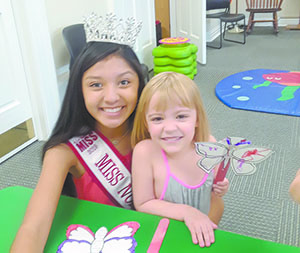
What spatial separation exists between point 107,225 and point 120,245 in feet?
0.22

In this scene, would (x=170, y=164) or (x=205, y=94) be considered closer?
(x=170, y=164)

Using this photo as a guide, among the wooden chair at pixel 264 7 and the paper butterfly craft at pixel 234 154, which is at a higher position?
the paper butterfly craft at pixel 234 154

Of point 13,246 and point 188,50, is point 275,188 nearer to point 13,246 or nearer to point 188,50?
point 13,246

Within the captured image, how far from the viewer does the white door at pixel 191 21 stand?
390cm

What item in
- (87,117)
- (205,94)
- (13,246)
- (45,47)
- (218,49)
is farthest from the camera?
(218,49)

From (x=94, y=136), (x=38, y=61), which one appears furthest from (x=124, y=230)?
(x=38, y=61)

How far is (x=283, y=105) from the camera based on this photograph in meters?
2.81

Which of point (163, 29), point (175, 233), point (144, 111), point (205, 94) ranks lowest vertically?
point (205, 94)

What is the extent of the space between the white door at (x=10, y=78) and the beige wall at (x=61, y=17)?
30 cm

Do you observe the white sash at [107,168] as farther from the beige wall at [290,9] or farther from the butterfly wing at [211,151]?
the beige wall at [290,9]

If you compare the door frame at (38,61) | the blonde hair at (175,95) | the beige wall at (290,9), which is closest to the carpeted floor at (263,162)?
the blonde hair at (175,95)

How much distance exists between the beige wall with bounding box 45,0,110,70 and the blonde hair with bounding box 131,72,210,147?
5.80 ft

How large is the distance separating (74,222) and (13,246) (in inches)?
5.1

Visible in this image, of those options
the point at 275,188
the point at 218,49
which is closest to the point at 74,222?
the point at 275,188
